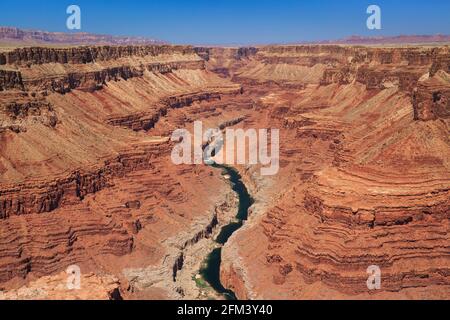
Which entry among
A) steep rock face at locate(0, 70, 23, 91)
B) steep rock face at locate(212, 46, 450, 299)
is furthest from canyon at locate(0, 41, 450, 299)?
steep rock face at locate(0, 70, 23, 91)

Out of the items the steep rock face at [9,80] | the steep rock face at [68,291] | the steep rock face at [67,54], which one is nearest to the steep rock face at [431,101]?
the steep rock face at [68,291]

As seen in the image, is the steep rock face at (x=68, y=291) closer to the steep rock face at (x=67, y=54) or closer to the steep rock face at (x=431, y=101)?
the steep rock face at (x=431, y=101)

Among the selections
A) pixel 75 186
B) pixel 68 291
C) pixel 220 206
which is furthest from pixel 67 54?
pixel 68 291

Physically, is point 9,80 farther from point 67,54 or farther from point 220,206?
point 67,54

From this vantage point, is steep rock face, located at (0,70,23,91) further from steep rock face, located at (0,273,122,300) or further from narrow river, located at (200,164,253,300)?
steep rock face, located at (0,273,122,300)

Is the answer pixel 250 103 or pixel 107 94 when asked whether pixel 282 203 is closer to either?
pixel 107 94
